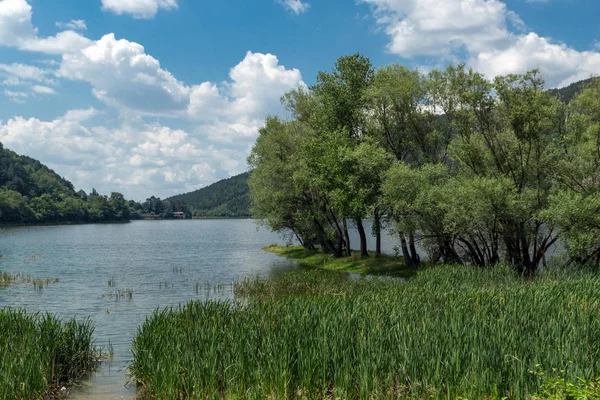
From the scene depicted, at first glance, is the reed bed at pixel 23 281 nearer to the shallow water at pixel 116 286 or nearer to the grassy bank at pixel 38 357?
the shallow water at pixel 116 286

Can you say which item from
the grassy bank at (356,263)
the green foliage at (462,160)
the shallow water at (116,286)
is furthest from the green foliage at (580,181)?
the shallow water at (116,286)

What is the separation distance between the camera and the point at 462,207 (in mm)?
29453

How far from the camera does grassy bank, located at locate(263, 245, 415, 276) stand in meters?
40.3

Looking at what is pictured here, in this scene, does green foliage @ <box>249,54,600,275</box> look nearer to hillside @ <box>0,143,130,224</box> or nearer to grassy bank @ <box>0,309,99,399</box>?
grassy bank @ <box>0,309,99,399</box>

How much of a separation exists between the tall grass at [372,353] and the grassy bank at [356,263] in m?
25.4

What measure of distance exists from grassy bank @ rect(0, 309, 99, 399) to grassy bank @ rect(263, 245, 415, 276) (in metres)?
27.1

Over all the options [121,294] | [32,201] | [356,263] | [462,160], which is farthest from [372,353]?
[32,201]

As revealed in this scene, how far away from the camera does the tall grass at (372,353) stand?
10.1m

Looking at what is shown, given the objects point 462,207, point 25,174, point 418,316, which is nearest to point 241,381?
point 418,316

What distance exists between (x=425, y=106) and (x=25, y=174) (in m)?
191

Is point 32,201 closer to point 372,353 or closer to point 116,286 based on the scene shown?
point 116,286

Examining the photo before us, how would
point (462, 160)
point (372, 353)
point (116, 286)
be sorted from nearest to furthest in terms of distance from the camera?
point (372, 353), point (462, 160), point (116, 286)

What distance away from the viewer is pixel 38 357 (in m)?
12.5

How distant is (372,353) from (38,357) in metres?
8.31
